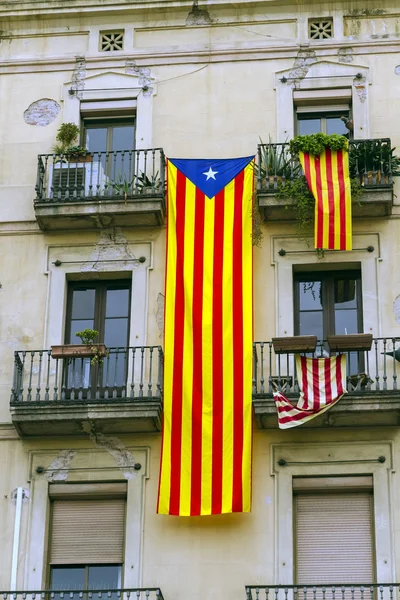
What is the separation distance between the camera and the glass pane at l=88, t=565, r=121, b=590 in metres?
24.2

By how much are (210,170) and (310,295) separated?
2.90m

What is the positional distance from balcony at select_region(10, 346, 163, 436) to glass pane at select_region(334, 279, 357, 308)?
3361 mm

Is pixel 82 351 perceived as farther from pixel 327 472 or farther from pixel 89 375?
pixel 327 472

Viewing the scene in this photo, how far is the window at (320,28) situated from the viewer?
28.4 metres

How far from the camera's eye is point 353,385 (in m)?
24.8

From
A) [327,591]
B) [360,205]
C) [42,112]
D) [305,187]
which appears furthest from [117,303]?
A: [327,591]

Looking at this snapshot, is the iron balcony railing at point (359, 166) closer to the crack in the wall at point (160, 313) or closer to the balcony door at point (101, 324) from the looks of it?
the crack in the wall at point (160, 313)

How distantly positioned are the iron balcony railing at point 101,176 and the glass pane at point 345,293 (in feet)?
11.7

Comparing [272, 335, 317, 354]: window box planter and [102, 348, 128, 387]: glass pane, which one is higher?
[272, 335, 317, 354]: window box planter

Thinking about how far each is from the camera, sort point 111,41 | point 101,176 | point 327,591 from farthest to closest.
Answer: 1. point 111,41
2. point 101,176
3. point 327,591

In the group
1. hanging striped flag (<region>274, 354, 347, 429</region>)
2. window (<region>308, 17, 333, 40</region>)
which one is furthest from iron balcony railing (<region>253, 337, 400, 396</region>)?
window (<region>308, 17, 333, 40</region>)

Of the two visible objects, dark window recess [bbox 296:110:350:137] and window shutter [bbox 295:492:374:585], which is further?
dark window recess [bbox 296:110:350:137]

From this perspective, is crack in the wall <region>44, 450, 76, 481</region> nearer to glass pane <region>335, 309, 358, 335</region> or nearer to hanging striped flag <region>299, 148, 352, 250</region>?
glass pane <region>335, 309, 358, 335</region>

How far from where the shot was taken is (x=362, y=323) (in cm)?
2581
